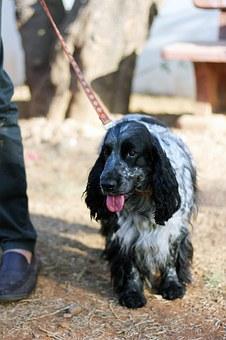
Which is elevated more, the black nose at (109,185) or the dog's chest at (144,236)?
the black nose at (109,185)

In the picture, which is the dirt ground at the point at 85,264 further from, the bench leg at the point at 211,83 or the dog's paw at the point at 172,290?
the bench leg at the point at 211,83

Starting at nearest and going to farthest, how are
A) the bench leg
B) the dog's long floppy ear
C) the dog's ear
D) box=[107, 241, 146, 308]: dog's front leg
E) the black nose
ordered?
1. the black nose
2. the dog's long floppy ear
3. the dog's ear
4. box=[107, 241, 146, 308]: dog's front leg
5. the bench leg

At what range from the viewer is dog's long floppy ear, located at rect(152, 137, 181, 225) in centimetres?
325

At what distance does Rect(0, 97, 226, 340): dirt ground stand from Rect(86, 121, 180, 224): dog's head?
498 mm

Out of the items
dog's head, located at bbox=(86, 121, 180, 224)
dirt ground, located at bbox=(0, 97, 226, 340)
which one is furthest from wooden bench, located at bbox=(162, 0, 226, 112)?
dog's head, located at bbox=(86, 121, 180, 224)

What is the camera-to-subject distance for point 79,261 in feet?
13.8

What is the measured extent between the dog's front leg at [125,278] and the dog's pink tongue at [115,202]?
366mm

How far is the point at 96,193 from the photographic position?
3.50 meters

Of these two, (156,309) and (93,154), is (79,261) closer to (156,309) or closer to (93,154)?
(156,309)

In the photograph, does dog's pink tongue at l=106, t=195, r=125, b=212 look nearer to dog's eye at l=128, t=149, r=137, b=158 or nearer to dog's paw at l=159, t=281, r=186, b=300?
dog's eye at l=128, t=149, r=137, b=158

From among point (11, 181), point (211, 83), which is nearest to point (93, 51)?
point (211, 83)

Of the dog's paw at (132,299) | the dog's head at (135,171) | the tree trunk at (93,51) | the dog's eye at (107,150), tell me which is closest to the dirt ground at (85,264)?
the dog's paw at (132,299)

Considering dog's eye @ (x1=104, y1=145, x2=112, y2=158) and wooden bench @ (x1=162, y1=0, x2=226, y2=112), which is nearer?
dog's eye @ (x1=104, y1=145, x2=112, y2=158)

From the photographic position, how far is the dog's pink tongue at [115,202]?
10.6 feet
